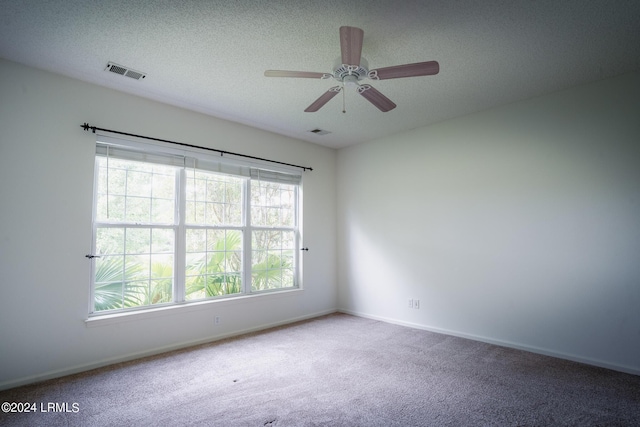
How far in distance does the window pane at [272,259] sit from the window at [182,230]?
14 mm

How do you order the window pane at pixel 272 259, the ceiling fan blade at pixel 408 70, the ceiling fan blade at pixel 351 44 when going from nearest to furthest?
the ceiling fan blade at pixel 351 44 < the ceiling fan blade at pixel 408 70 < the window pane at pixel 272 259

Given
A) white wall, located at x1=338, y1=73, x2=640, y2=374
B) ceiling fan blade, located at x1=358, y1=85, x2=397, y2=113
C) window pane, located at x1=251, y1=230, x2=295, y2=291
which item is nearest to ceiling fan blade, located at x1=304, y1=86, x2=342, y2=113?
ceiling fan blade, located at x1=358, y1=85, x2=397, y2=113

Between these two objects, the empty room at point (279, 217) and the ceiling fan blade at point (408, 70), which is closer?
the ceiling fan blade at point (408, 70)

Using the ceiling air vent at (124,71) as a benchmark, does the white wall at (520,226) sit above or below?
below

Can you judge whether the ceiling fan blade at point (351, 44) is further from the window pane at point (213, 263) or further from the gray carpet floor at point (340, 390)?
the window pane at point (213, 263)

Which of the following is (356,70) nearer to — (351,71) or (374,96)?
(351,71)

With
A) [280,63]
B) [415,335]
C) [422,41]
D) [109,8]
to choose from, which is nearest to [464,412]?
[415,335]

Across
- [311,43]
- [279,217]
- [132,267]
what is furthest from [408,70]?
[132,267]

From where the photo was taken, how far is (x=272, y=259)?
4859 millimetres

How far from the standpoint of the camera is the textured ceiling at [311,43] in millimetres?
2264

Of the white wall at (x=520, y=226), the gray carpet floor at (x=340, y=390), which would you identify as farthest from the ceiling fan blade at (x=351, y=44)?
the gray carpet floor at (x=340, y=390)

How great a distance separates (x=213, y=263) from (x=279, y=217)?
121cm

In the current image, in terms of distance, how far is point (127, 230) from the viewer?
3553 mm

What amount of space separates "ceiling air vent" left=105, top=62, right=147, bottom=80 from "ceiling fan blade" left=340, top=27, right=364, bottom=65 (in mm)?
2005
